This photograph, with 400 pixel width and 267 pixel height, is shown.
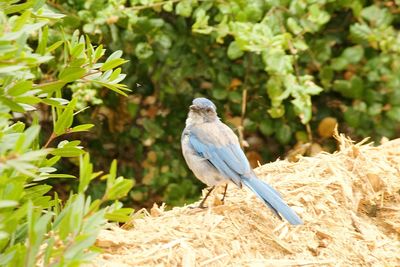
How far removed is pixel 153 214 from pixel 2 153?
1.87m

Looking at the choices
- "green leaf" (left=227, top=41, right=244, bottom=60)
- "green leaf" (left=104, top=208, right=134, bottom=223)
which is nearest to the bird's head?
"green leaf" (left=227, top=41, right=244, bottom=60)

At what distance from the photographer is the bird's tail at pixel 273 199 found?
397 cm

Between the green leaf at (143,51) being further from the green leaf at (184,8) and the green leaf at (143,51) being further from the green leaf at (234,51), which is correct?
the green leaf at (234,51)

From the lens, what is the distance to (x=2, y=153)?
2.41 metres

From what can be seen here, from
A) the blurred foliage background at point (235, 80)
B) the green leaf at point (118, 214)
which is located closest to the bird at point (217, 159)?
the blurred foliage background at point (235, 80)

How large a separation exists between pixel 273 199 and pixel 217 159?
2.00 feet

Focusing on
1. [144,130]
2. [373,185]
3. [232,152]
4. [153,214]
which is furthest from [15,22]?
[144,130]

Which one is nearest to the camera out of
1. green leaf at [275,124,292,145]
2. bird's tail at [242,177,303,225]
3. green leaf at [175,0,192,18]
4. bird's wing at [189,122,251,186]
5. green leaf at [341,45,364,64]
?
bird's tail at [242,177,303,225]

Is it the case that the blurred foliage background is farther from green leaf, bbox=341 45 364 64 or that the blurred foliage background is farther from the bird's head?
the bird's head

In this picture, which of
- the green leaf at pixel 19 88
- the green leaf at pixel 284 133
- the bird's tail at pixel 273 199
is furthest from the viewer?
the green leaf at pixel 284 133

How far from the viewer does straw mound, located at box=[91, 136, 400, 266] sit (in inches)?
141

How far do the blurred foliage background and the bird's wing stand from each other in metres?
1.23

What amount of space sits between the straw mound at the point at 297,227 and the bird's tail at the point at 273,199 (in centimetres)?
6

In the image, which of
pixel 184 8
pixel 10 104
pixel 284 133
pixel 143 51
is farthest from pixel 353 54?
pixel 10 104
